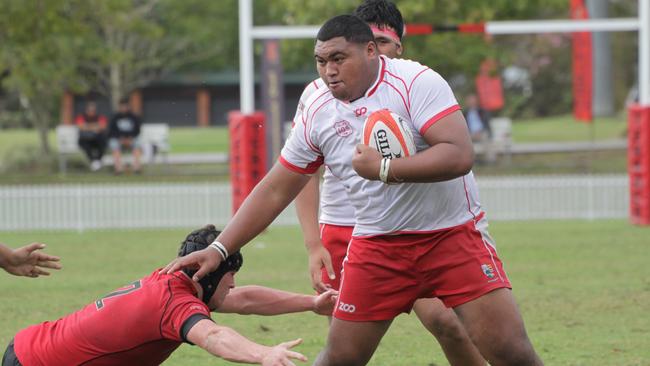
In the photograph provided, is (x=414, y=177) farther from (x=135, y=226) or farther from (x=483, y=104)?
(x=483, y=104)

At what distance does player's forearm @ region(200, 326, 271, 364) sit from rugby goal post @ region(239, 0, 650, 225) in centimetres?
1324

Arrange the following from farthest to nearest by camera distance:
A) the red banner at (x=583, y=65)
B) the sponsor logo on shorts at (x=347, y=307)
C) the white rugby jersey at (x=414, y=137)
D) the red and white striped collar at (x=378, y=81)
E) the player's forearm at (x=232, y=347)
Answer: the red banner at (x=583, y=65), the sponsor logo on shorts at (x=347, y=307), the red and white striped collar at (x=378, y=81), the white rugby jersey at (x=414, y=137), the player's forearm at (x=232, y=347)

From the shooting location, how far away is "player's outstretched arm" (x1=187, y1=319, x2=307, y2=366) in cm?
487


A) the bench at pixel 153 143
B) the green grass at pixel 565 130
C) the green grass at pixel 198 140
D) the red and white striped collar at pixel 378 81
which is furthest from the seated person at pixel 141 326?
the green grass at pixel 198 140

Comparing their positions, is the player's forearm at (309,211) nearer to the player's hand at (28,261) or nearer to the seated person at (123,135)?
the player's hand at (28,261)

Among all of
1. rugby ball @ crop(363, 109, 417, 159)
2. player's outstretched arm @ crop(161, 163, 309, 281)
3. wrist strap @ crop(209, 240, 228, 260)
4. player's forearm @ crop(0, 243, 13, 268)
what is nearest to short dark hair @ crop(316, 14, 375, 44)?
rugby ball @ crop(363, 109, 417, 159)

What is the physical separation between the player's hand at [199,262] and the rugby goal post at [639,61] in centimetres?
1255

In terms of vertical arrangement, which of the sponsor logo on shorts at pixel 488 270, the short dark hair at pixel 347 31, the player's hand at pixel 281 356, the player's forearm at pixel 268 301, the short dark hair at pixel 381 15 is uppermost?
the short dark hair at pixel 381 15

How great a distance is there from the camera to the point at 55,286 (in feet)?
42.5

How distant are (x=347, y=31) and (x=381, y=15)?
1343mm

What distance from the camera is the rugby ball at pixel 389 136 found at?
5.42m

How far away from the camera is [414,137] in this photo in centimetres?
564

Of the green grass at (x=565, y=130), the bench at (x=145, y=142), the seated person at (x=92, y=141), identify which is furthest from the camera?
the green grass at (x=565, y=130)

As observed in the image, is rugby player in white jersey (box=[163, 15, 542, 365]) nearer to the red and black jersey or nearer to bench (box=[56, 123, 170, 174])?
the red and black jersey
